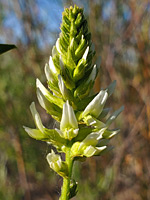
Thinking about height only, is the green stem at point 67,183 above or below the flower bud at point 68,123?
below

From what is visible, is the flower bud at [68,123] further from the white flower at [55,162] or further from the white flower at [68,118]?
the white flower at [55,162]

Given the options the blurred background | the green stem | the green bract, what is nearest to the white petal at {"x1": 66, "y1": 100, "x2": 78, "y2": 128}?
the green bract

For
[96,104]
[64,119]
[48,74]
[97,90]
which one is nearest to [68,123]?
[64,119]

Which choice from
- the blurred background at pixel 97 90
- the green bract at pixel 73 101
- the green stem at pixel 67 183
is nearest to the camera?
the green stem at pixel 67 183

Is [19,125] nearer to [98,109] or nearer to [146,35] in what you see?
[146,35]

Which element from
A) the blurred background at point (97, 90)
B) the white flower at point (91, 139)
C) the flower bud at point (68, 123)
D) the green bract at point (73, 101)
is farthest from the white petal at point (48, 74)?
the blurred background at point (97, 90)
